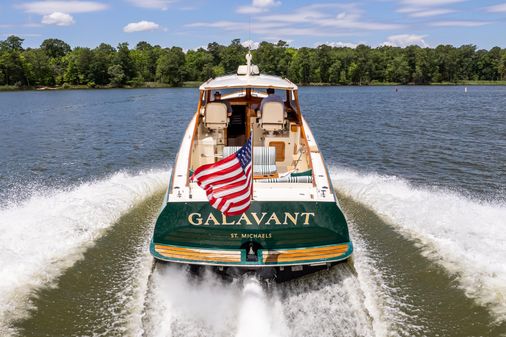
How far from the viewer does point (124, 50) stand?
86688 mm

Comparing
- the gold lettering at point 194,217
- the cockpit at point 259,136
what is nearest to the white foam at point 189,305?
the gold lettering at point 194,217

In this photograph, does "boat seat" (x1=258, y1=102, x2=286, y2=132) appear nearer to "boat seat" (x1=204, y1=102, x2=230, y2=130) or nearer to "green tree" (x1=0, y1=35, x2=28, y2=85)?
"boat seat" (x1=204, y1=102, x2=230, y2=130)

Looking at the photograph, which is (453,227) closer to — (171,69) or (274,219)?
(274,219)

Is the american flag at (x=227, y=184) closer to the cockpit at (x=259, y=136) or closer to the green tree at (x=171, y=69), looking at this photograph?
the cockpit at (x=259, y=136)

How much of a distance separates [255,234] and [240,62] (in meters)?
93.1

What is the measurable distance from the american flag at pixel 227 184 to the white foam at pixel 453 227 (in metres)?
3.50

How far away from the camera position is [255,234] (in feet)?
19.2

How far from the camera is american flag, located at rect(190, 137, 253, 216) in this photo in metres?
5.27

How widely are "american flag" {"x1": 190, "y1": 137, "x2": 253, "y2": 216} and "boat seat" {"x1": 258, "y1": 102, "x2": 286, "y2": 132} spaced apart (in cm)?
423

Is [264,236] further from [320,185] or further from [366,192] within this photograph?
[366,192]

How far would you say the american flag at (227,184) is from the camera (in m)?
5.27

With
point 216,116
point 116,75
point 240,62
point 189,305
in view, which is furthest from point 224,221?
point 240,62

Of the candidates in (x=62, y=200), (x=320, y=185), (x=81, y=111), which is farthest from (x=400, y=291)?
(x=81, y=111)

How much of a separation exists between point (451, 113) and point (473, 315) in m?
26.7
